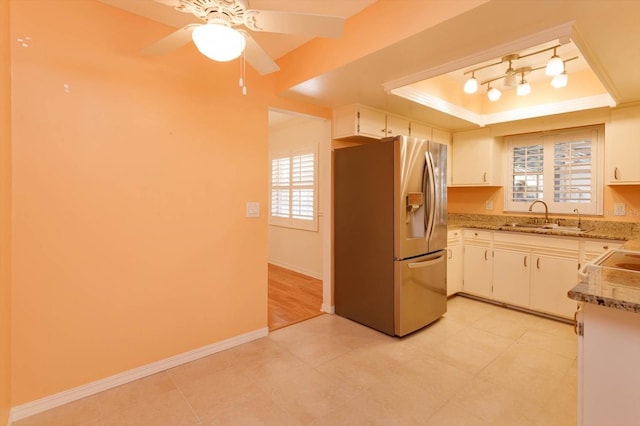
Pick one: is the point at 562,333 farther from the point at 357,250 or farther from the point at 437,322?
the point at 357,250

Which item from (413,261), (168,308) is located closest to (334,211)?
(413,261)

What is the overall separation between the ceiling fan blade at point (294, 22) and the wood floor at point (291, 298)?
253 centimetres

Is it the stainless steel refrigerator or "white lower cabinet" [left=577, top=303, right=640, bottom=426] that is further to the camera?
the stainless steel refrigerator

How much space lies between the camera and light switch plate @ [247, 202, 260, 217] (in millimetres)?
2678

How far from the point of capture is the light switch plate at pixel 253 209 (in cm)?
268

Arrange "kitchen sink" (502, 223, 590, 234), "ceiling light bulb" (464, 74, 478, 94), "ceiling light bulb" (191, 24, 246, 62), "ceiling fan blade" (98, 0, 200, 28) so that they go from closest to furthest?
"ceiling light bulb" (191, 24, 246, 62) < "ceiling fan blade" (98, 0, 200, 28) < "ceiling light bulb" (464, 74, 478, 94) < "kitchen sink" (502, 223, 590, 234)

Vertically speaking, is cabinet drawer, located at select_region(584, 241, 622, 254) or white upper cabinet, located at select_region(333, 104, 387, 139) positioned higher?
white upper cabinet, located at select_region(333, 104, 387, 139)

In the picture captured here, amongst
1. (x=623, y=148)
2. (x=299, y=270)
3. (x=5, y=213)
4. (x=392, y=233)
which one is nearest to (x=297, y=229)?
(x=299, y=270)

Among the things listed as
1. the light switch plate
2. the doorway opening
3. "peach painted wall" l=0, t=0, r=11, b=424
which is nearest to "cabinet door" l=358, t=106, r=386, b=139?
the doorway opening

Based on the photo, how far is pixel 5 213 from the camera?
1.62m

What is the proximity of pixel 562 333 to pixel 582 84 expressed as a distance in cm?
246

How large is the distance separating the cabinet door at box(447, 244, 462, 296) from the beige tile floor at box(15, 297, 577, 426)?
805mm

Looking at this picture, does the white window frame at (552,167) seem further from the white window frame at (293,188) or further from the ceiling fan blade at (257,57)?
the ceiling fan blade at (257,57)

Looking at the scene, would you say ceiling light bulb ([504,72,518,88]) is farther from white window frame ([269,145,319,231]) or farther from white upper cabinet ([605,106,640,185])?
white window frame ([269,145,319,231])
